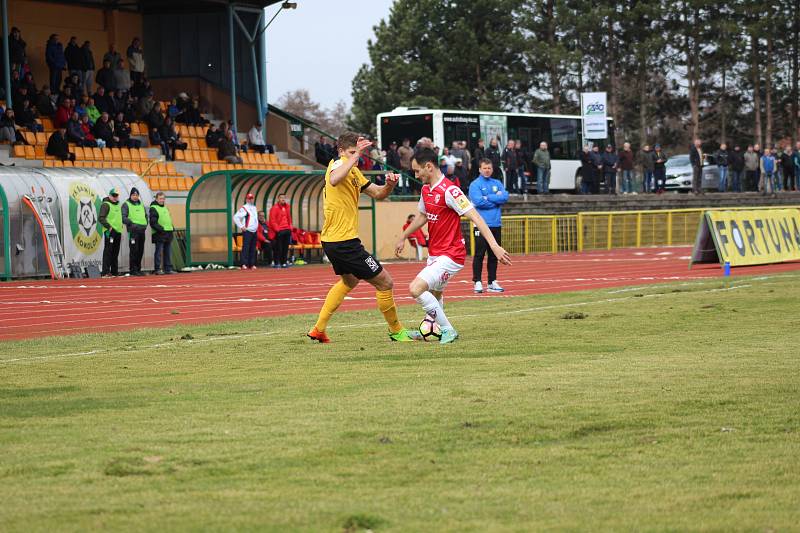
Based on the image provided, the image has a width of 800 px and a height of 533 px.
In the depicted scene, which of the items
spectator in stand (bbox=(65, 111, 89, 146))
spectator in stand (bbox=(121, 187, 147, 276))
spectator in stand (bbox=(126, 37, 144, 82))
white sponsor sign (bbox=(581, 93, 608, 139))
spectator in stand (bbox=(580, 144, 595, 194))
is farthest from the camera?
spectator in stand (bbox=(580, 144, 595, 194))

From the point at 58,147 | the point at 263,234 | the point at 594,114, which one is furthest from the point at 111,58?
the point at 594,114

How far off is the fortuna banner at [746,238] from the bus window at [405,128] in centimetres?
1935

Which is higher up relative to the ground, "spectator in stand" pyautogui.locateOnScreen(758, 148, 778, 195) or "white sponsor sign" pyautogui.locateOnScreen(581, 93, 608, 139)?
"white sponsor sign" pyautogui.locateOnScreen(581, 93, 608, 139)

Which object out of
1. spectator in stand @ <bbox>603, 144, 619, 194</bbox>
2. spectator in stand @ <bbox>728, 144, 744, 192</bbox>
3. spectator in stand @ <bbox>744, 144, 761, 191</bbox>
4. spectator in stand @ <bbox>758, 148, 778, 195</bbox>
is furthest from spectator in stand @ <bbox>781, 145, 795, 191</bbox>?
spectator in stand @ <bbox>603, 144, 619, 194</bbox>

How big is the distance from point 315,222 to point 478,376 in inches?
1006

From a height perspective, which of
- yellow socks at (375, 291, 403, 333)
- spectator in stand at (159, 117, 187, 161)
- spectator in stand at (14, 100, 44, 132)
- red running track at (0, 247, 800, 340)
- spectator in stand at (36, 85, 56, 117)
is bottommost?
red running track at (0, 247, 800, 340)

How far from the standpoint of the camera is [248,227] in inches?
1182

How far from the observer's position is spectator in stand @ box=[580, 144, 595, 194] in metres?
43.3

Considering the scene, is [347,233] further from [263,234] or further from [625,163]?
[625,163]

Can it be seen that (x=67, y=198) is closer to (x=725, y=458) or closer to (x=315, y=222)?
(x=315, y=222)

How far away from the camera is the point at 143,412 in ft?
25.4

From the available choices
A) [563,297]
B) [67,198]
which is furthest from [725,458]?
[67,198]

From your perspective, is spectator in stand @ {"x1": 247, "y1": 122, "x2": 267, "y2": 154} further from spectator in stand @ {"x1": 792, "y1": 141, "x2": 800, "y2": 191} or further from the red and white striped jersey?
the red and white striped jersey

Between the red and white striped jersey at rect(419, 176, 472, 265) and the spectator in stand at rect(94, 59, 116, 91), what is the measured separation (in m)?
25.2
